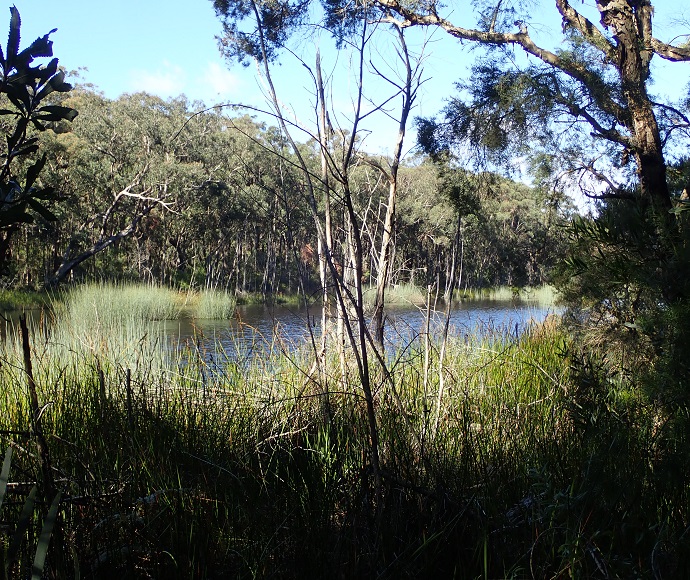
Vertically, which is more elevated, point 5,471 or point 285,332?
point 5,471

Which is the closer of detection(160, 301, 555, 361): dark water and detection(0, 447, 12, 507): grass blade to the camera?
detection(0, 447, 12, 507): grass blade

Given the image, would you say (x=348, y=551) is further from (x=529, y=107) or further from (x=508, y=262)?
(x=508, y=262)

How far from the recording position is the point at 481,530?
5.60 feet

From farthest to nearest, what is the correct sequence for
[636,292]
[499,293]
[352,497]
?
1. [499,293]
2. [636,292]
3. [352,497]

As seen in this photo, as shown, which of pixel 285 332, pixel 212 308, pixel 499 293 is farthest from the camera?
pixel 499 293

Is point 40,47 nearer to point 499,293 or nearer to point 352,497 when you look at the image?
point 352,497

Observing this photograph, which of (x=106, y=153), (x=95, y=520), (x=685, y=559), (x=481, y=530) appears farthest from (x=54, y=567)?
(x=106, y=153)

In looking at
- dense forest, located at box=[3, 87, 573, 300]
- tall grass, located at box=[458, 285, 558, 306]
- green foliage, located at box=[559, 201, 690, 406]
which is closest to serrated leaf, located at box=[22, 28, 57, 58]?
green foliage, located at box=[559, 201, 690, 406]

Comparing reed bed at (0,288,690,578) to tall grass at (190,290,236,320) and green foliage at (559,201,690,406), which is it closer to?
green foliage at (559,201,690,406)

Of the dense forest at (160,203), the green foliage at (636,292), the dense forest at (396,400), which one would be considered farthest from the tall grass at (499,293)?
the green foliage at (636,292)

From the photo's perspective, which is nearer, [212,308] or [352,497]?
[352,497]

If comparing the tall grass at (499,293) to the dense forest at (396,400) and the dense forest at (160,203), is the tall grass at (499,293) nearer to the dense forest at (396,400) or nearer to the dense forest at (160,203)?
the dense forest at (160,203)

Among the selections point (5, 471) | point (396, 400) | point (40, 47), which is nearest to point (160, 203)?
point (396, 400)

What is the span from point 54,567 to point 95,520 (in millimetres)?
357
